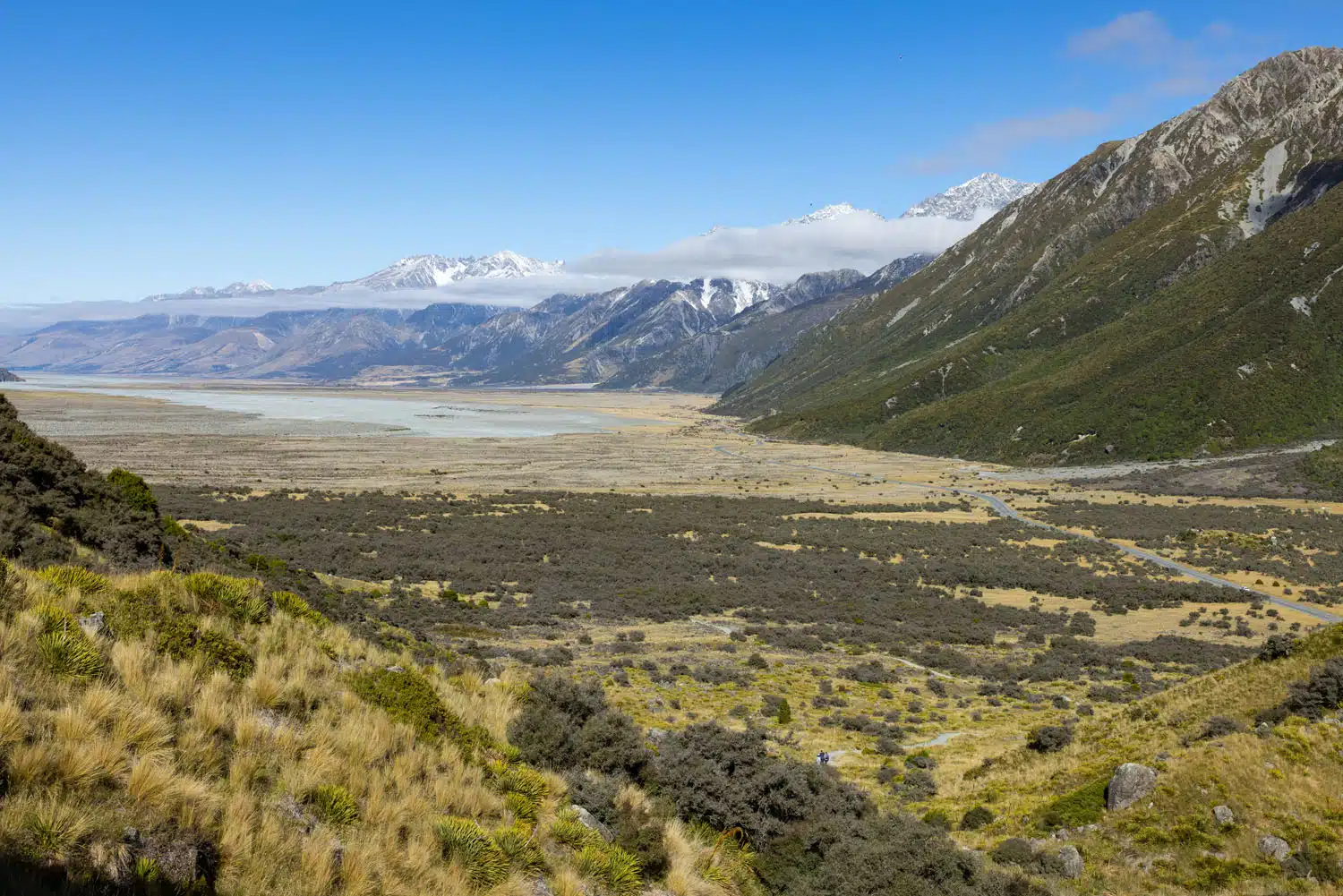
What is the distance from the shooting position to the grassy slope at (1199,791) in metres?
12.8

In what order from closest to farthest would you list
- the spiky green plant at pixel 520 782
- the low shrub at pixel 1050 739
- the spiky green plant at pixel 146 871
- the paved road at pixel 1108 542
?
the spiky green plant at pixel 146 871, the spiky green plant at pixel 520 782, the low shrub at pixel 1050 739, the paved road at pixel 1108 542

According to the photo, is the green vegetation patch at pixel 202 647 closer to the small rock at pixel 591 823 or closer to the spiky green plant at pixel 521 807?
the spiky green plant at pixel 521 807

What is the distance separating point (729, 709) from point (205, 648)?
1716cm

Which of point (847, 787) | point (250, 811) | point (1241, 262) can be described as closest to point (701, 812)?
point (847, 787)

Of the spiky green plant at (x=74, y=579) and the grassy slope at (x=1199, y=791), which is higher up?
the spiky green plant at (x=74, y=579)

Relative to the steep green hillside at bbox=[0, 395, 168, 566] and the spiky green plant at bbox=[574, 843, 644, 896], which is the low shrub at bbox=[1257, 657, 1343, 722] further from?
the steep green hillside at bbox=[0, 395, 168, 566]

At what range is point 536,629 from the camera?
33562 millimetres

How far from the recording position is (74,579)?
1059cm

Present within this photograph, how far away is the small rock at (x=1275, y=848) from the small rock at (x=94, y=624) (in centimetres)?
1729

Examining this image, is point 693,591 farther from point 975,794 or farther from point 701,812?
point 701,812

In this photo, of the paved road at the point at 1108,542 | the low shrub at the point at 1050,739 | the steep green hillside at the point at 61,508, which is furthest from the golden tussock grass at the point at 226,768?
the paved road at the point at 1108,542

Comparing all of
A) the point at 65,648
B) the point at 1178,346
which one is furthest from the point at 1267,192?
the point at 65,648

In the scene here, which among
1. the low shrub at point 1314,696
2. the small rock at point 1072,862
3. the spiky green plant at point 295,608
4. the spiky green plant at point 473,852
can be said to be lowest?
the small rock at point 1072,862

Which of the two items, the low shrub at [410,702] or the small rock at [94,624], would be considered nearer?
the small rock at [94,624]
